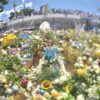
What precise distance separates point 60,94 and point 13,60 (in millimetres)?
1785

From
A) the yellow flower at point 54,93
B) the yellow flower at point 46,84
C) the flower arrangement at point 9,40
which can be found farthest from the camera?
the flower arrangement at point 9,40

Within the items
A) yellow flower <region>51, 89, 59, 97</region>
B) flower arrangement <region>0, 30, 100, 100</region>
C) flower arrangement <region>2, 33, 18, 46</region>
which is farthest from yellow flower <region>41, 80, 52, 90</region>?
flower arrangement <region>2, 33, 18, 46</region>

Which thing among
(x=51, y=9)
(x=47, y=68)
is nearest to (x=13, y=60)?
(x=47, y=68)

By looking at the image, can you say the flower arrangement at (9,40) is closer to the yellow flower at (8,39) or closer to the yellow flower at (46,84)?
the yellow flower at (8,39)

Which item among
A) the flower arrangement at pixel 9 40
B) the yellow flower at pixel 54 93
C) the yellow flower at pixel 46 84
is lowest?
the yellow flower at pixel 54 93

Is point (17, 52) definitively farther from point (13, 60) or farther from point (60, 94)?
point (60, 94)

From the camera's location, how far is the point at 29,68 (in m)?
9.24

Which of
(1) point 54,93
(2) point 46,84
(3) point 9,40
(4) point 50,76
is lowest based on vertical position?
(1) point 54,93

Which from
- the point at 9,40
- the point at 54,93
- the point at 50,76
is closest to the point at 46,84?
the point at 50,76

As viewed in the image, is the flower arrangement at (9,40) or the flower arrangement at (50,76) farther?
the flower arrangement at (9,40)

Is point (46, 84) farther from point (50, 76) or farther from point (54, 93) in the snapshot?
point (54, 93)

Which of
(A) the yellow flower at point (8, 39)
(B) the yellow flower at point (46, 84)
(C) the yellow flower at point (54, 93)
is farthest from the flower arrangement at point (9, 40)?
(C) the yellow flower at point (54, 93)

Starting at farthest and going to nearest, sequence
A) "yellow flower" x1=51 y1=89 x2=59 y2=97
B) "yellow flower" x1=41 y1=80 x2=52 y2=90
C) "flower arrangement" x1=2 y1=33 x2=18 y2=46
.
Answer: "flower arrangement" x1=2 y1=33 x2=18 y2=46 → "yellow flower" x1=41 y1=80 x2=52 y2=90 → "yellow flower" x1=51 y1=89 x2=59 y2=97

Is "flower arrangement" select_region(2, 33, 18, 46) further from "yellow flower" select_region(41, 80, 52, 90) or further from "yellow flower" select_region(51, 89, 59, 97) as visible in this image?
"yellow flower" select_region(51, 89, 59, 97)
